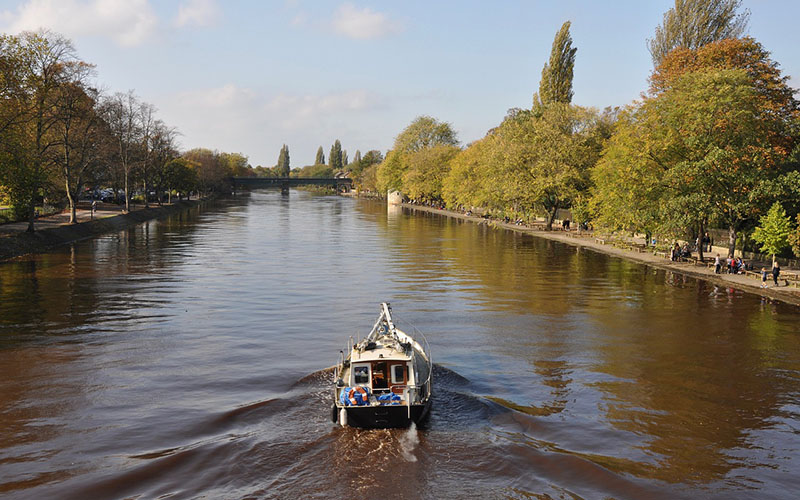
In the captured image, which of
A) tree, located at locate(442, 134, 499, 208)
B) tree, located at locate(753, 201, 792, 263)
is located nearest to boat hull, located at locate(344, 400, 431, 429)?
tree, located at locate(753, 201, 792, 263)

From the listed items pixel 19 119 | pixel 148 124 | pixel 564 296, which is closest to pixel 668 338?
pixel 564 296

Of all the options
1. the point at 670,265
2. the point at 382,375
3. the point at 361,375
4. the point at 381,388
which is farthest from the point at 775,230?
the point at 361,375

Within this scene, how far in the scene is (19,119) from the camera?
58.8 metres

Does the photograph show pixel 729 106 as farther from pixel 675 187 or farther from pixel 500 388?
pixel 500 388

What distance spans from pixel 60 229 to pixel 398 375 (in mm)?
63726

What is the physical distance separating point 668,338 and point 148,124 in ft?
404

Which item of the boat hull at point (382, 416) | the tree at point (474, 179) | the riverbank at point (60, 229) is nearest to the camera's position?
the boat hull at point (382, 416)

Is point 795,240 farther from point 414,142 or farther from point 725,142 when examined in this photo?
point 414,142

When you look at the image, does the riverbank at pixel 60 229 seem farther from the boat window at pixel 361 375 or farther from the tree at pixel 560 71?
the tree at pixel 560 71

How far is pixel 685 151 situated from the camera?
57.1 metres

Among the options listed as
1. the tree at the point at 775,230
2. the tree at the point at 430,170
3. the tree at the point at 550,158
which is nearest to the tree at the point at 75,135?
the tree at the point at 550,158

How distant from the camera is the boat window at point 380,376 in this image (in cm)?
2225

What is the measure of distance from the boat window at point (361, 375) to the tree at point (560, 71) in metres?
96.0

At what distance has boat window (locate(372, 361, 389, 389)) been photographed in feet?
73.0
